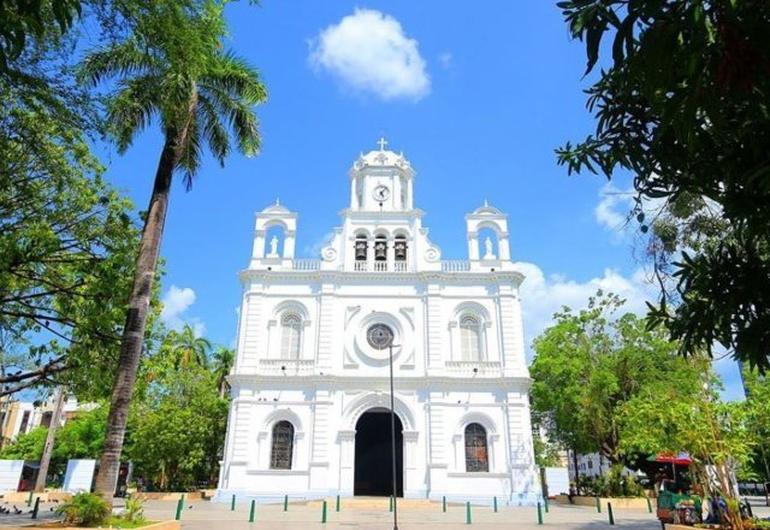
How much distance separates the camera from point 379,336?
27.3m

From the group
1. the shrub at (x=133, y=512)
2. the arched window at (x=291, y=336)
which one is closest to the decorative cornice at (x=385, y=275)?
the arched window at (x=291, y=336)

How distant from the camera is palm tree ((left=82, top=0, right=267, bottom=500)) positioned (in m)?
7.88

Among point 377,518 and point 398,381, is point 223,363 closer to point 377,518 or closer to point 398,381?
point 398,381

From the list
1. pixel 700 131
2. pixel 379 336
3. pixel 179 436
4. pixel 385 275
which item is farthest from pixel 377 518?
pixel 700 131

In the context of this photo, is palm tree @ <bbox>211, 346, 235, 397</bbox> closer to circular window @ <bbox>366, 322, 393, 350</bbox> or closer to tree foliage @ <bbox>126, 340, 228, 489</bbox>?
tree foliage @ <bbox>126, 340, 228, 489</bbox>

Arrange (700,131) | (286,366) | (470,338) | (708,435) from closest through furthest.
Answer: (700,131) → (708,435) → (286,366) → (470,338)

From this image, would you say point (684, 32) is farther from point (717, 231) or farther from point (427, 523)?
point (427, 523)

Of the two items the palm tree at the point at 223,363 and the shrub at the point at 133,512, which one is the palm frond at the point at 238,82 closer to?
the shrub at the point at 133,512

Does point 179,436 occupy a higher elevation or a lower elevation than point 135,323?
lower

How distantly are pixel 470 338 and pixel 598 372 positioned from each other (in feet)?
20.5

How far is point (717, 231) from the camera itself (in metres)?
8.05

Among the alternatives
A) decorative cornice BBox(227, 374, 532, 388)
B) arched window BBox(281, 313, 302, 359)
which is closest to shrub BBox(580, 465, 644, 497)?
decorative cornice BBox(227, 374, 532, 388)

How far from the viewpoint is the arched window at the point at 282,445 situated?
24.8m

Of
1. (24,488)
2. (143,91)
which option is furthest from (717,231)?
(24,488)
